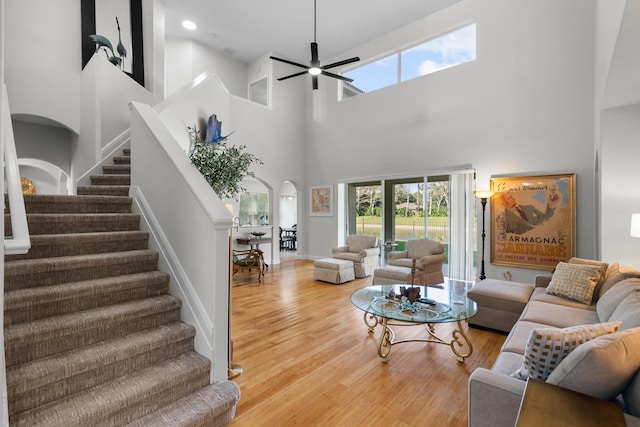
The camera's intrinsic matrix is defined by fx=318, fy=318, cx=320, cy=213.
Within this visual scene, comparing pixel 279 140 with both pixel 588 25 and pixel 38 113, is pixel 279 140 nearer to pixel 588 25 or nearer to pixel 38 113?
pixel 38 113

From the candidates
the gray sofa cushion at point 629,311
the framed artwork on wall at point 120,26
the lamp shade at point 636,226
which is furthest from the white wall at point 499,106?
the framed artwork on wall at point 120,26

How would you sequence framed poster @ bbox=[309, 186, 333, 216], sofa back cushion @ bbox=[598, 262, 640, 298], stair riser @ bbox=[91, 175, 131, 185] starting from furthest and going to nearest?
framed poster @ bbox=[309, 186, 333, 216] → stair riser @ bbox=[91, 175, 131, 185] → sofa back cushion @ bbox=[598, 262, 640, 298]

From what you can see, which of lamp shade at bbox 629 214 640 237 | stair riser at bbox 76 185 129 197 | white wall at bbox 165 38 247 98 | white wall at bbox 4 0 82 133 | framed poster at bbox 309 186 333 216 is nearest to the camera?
lamp shade at bbox 629 214 640 237

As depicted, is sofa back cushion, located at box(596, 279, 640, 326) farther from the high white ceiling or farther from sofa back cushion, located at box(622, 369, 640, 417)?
the high white ceiling

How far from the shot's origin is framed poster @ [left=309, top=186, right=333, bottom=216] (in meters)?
8.56

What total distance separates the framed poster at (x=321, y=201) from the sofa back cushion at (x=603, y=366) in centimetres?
712

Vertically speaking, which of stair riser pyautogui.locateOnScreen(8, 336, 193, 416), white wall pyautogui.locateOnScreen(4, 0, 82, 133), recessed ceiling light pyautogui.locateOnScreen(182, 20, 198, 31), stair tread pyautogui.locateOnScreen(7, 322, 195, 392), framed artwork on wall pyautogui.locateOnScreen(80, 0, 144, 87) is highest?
Answer: recessed ceiling light pyautogui.locateOnScreen(182, 20, 198, 31)

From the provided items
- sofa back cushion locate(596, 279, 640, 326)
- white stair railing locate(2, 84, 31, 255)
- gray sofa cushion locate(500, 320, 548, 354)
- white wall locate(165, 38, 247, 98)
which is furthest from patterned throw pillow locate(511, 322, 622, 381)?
white wall locate(165, 38, 247, 98)

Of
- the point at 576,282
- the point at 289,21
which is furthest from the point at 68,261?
the point at 289,21

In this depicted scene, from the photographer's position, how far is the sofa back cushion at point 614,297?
2509 mm

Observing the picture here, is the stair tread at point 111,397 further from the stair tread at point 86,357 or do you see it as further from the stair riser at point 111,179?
the stair riser at point 111,179

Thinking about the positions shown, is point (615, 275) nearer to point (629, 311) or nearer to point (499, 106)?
point (629, 311)

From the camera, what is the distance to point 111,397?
1.84 meters

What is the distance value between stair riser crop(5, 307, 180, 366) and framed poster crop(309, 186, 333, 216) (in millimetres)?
6271
